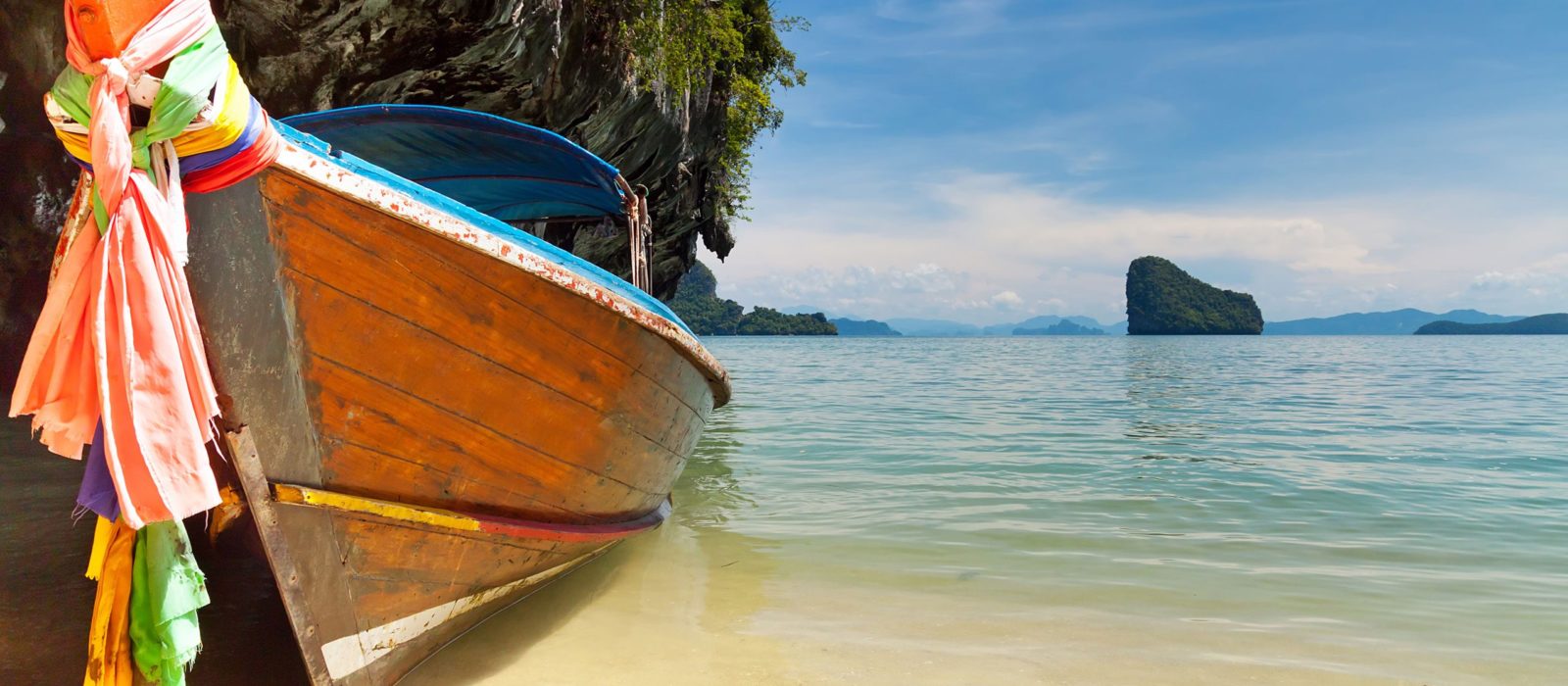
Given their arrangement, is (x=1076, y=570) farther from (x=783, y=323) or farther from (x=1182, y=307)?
(x=1182, y=307)

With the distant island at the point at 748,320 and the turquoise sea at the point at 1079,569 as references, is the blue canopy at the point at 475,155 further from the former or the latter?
the distant island at the point at 748,320

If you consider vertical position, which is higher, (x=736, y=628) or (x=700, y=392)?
(x=700, y=392)

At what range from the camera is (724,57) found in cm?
1539

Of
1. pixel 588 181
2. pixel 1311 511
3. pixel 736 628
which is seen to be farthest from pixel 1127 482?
pixel 588 181

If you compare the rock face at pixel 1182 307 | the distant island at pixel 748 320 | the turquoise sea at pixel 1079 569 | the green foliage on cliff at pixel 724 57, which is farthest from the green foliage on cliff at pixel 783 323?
the turquoise sea at pixel 1079 569

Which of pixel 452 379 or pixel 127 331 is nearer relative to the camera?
pixel 127 331

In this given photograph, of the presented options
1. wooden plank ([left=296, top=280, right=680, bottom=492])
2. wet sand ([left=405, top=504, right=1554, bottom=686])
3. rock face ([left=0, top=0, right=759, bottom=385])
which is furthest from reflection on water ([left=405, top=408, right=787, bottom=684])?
rock face ([left=0, top=0, right=759, bottom=385])

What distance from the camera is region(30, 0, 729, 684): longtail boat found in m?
2.12

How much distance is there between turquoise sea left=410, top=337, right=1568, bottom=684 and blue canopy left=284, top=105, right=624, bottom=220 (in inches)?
97.5

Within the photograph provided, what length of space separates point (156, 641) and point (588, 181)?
3676mm

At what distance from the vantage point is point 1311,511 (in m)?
5.75

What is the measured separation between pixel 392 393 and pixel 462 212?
2.06 ft

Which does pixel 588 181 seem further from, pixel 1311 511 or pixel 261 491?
pixel 1311 511

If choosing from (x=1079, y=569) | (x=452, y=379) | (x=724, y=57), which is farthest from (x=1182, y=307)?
(x=452, y=379)
